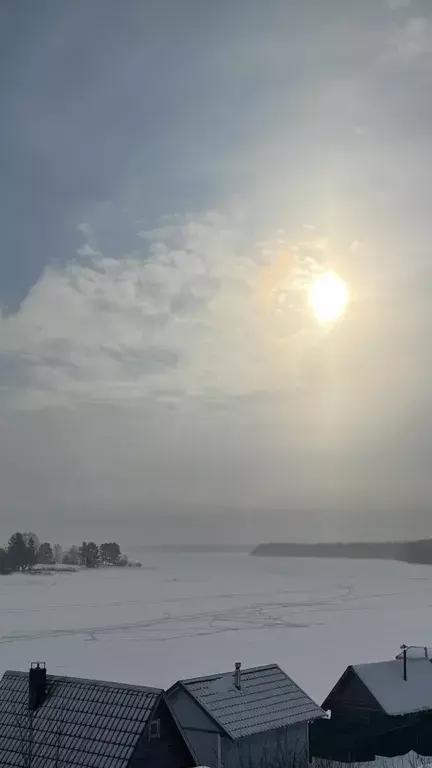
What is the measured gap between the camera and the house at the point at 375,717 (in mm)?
19938

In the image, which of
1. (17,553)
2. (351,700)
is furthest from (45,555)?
(351,700)

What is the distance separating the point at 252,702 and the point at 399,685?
17.8 ft

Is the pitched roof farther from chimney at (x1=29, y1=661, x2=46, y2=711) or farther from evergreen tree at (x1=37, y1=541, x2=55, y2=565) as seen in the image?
evergreen tree at (x1=37, y1=541, x2=55, y2=565)

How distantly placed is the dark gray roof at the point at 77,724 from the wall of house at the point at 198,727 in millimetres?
2673

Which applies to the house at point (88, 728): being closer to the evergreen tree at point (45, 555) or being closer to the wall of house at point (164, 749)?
the wall of house at point (164, 749)

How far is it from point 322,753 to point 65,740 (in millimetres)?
8218

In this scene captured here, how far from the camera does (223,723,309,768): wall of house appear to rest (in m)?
16.7

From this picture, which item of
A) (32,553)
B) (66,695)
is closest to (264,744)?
(66,695)

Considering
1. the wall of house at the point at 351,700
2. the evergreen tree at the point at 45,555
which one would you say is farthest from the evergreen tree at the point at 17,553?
the wall of house at the point at 351,700

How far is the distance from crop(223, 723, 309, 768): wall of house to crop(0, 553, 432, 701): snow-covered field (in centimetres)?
793

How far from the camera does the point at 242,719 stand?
16969 mm

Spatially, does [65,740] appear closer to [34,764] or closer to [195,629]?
[34,764]

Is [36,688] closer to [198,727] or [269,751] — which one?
[198,727]

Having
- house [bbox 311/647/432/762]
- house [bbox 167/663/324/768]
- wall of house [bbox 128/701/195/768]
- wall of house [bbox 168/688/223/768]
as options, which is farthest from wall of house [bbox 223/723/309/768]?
house [bbox 311/647/432/762]
